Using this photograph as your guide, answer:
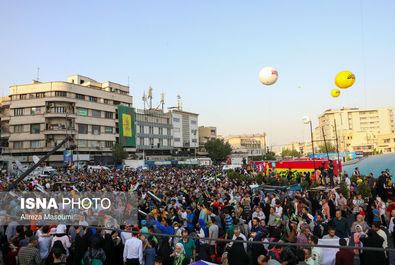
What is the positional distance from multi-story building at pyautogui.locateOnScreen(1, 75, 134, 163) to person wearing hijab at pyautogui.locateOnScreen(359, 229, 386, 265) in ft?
190

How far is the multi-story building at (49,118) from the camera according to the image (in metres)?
55.9

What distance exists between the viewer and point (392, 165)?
2497cm

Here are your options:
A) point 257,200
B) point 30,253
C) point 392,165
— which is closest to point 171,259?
point 30,253

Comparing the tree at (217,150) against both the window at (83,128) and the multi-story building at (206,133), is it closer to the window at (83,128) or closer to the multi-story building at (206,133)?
the multi-story building at (206,133)

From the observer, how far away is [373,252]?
519cm

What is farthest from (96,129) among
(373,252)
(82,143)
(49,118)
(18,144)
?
(373,252)

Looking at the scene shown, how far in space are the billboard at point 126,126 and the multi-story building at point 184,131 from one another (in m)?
18.0

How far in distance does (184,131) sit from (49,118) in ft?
139

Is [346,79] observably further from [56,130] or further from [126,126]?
[126,126]

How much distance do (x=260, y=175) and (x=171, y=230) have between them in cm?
1740

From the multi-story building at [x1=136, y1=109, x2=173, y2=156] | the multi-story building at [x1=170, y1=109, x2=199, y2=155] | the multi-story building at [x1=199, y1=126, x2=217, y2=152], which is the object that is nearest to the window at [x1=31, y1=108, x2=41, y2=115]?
the multi-story building at [x1=136, y1=109, x2=173, y2=156]

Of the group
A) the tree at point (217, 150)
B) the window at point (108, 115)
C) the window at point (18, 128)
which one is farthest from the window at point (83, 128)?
the tree at point (217, 150)

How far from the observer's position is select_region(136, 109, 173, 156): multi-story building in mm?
72812

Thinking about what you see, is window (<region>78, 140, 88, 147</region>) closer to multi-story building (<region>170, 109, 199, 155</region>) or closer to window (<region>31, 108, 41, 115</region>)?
window (<region>31, 108, 41, 115</region>)
